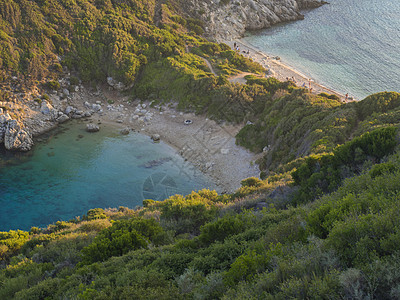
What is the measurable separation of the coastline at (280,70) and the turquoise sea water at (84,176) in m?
19.5

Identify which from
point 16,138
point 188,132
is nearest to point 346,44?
point 188,132

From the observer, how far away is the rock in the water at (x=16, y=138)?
116 feet

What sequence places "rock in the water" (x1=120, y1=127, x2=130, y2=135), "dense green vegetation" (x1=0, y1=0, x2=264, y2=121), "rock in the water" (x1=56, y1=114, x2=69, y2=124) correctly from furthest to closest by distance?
1. "dense green vegetation" (x1=0, y1=0, x2=264, y2=121)
2. "rock in the water" (x1=56, y1=114, x2=69, y2=124)
3. "rock in the water" (x1=120, y1=127, x2=130, y2=135)

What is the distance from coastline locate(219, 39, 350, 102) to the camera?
1778 inches

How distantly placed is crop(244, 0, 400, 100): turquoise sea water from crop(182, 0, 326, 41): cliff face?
3.01m

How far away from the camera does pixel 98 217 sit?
22.8 metres

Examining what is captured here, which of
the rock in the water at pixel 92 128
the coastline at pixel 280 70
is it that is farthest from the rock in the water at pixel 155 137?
the coastline at pixel 280 70

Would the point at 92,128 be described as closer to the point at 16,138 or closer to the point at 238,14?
the point at 16,138

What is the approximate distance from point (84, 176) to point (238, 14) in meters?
57.4

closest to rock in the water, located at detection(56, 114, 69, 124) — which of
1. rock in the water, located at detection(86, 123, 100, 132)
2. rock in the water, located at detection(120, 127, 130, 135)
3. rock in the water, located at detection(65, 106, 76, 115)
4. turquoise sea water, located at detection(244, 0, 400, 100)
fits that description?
rock in the water, located at detection(65, 106, 76, 115)

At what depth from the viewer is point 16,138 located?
35.3 metres

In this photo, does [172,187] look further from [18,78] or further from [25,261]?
[18,78]

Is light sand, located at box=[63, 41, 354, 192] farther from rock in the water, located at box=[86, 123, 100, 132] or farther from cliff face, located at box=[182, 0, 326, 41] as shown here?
cliff face, located at box=[182, 0, 326, 41]

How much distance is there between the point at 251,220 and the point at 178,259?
409 cm
